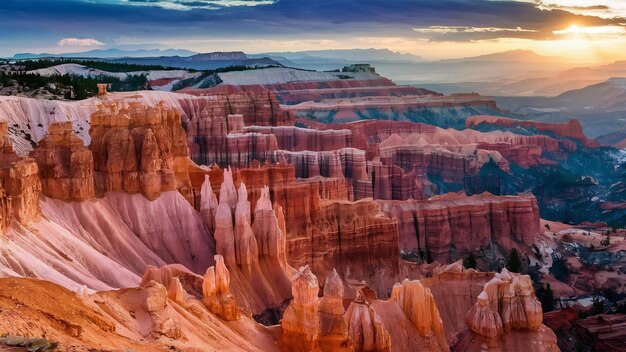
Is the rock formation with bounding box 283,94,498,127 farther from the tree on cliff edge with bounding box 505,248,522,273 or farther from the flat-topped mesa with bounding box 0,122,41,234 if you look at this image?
the flat-topped mesa with bounding box 0,122,41,234

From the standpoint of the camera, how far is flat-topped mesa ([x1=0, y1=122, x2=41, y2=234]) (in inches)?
1029

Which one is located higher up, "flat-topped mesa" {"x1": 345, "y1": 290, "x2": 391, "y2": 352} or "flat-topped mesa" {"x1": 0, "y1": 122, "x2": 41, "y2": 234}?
"flat-topped mesa" {"x1": 0, "y1": 122, "x2": 41, "y2": 234}

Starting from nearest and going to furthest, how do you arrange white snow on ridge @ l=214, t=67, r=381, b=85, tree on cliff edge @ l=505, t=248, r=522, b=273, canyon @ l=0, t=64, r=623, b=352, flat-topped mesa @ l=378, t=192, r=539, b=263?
canyon @ l=0, t=64, r=623, b=352, tree on cliff edge @ l=505, t=248, r=522, b=273, flat-topped mesa @ l=378, t=192, r=539, b=263, white snow on ridge @ l=214, t=67, r=381, b=85

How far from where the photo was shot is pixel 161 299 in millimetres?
21109

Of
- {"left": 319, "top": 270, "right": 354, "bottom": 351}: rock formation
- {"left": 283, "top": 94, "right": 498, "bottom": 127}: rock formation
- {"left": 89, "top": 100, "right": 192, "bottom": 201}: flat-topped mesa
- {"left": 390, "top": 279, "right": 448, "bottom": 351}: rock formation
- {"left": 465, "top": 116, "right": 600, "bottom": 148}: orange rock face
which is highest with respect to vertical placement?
{"left": 89, "top": 100, "right": 192, "bottom": 201}: flat-topped mesa

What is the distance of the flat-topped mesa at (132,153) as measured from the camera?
38.4m

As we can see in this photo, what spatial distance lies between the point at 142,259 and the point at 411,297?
11832mm

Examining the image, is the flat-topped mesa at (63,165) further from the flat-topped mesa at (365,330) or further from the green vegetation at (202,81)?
the green vegetation at (202,81)

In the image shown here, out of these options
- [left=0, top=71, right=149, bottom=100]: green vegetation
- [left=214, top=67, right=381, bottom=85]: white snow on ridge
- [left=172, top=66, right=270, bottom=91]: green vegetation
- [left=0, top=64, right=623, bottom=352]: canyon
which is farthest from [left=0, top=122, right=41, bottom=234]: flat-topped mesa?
[left=214, top=67, right=381, bottom=85]: white snow on ridge

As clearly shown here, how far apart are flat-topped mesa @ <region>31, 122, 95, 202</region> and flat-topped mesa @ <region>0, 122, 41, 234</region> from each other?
18.2ft

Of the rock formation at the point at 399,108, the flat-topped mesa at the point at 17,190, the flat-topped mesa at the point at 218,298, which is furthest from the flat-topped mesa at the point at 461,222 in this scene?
the rock formation at the point at 399,108

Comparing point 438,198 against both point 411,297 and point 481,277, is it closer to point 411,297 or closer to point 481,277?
point 481,277

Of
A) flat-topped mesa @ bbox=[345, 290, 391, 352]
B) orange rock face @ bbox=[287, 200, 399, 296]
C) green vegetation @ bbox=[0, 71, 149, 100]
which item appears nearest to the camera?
flat-topped mesa @ bbox=[345, 290, 391, 352]

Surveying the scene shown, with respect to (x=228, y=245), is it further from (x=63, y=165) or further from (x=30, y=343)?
(x=30, y=343)
